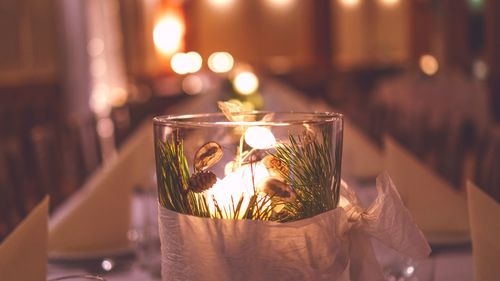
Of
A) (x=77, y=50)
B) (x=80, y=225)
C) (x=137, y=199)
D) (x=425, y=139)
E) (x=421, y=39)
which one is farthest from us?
(x=421, y=39)

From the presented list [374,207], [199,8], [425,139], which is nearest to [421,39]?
[199,8]

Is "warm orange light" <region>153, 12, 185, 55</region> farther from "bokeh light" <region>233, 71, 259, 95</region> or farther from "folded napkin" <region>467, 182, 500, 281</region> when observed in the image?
"folded napkin" <region>467, 182, 500, 281</region>

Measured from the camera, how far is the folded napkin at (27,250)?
97cm

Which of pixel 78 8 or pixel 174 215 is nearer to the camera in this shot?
pixel 174 215

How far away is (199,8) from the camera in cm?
1712

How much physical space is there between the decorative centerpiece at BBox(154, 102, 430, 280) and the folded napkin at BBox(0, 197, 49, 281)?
25 centimetres

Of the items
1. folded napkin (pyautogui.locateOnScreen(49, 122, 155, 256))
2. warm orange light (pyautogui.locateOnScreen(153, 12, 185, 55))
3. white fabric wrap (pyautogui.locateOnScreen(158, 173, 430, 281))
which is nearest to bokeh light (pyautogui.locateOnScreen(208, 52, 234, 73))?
warm orange light (pyautogui.locateOnScreen(153, 12, 185, 55))

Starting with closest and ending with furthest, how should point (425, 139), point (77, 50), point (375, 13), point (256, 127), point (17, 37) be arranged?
point (256, 127) → point (425, 139) → point (17, 37) → point (77, 50) → point (375, 13)

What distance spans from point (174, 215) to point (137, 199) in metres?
1.53

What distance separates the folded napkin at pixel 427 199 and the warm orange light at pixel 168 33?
15.9 m

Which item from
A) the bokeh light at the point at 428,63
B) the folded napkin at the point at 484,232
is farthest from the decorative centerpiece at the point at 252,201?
the bokeh light at the point at 428,63

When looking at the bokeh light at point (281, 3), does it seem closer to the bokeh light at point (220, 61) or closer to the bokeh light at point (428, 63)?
the bokeh light at point (220, 61)

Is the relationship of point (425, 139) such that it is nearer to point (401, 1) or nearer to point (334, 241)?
point (334, 241)

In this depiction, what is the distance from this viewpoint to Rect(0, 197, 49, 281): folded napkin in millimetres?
973
